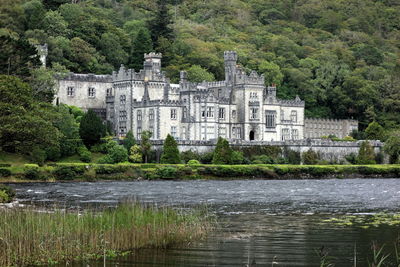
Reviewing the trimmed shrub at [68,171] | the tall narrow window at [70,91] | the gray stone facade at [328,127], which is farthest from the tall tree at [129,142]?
the gray stone facade at [328,127]

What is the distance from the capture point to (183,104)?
4090 inches

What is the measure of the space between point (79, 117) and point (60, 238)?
7143 cm

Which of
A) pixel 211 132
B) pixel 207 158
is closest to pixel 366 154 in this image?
pixel 211 132

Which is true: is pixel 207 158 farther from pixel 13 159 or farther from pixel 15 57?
pixel 15 57

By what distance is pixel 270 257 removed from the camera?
30766 millimetres

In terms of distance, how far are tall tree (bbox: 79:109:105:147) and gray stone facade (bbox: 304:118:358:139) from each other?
142 feet

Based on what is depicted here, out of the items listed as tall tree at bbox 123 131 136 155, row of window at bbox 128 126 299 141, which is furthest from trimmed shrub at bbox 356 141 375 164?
tall tree at bbox 123 131 136 155

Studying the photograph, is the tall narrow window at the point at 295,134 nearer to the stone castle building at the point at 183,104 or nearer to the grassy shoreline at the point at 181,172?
the stone castle building at the point at 183,104

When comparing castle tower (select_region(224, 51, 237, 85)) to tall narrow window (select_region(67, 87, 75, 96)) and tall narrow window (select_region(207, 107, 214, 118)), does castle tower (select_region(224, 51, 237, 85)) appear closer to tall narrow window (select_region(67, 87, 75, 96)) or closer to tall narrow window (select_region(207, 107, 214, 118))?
tall narrow window (select_region(207, 107, 214, 118))

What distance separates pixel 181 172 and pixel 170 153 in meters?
5.34

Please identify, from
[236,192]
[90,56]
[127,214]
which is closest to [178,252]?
[127,214]

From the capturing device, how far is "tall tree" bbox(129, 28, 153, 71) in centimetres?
12525

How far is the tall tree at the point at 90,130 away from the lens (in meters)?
92.1

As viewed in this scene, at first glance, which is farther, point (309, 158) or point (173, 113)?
point (173, 113)
